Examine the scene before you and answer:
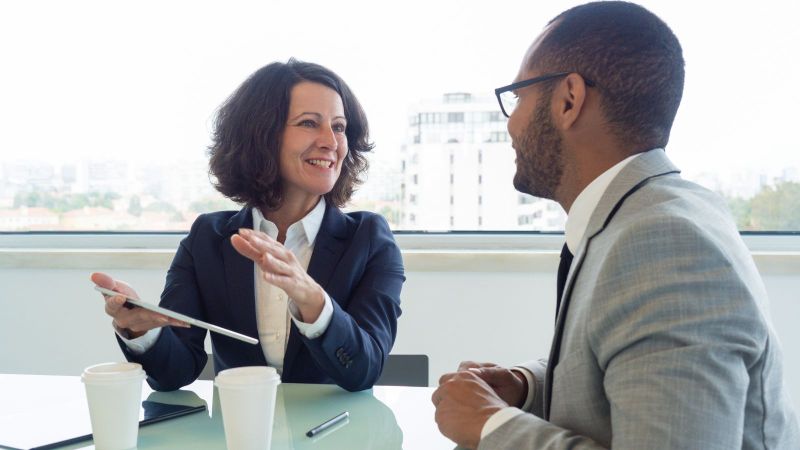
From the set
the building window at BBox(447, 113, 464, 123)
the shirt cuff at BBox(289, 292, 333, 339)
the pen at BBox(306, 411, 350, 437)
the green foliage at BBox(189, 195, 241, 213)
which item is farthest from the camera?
the green foliage at BBox(189, 195, 241, 213)

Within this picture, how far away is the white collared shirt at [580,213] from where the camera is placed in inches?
44.1

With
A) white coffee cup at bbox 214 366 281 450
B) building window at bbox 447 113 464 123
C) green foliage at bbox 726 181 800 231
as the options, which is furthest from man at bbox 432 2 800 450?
green foliage at bbox 726 181 800 231

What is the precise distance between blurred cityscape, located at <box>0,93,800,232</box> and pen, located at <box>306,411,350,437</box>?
6.70 ft

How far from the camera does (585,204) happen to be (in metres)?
1.28

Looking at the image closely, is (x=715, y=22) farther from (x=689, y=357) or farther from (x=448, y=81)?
(x=689, y=357)

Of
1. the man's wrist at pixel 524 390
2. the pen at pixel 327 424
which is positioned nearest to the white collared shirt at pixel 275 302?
the pen at pixel 327 424

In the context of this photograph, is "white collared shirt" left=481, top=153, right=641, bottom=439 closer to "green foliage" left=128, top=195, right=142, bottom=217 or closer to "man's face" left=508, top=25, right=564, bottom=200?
"man's face" left=508, top=25, right=564, bottom=200

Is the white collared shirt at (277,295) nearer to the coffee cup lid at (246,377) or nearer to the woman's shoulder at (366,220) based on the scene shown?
the woman's shoulder at (366,220)

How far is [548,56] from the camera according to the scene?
1.29 m

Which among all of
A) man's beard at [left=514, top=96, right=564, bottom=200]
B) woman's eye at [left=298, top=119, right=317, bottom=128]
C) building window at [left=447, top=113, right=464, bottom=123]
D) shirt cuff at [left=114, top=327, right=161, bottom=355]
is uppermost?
building window at [left=447, top=113, right=464, bottom=123]

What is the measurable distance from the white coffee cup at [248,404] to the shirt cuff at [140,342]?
559 mm

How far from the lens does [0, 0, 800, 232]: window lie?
3.21 meters

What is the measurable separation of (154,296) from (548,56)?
254 cm

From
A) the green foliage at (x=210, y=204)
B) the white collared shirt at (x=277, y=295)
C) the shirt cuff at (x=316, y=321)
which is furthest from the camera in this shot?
the green foliage at (x=210, y=204)
